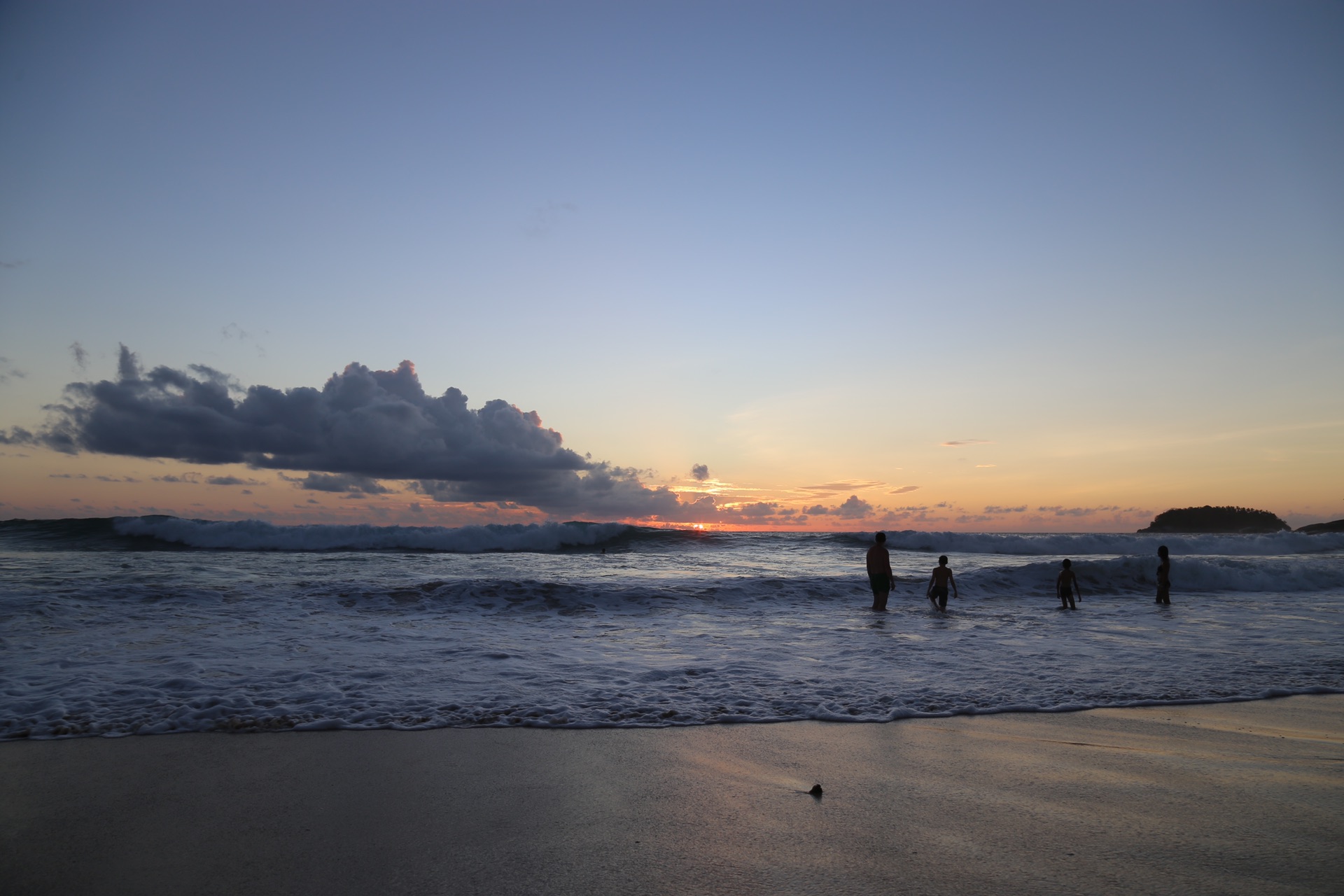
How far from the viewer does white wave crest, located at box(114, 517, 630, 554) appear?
3059 cm

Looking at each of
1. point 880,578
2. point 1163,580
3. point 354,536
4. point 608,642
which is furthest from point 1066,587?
point 354,536

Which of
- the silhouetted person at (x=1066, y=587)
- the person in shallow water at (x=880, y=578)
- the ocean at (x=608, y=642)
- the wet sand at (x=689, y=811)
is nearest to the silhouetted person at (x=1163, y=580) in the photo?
the ocean at (x=608, y=642)

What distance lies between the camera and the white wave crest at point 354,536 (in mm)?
30594

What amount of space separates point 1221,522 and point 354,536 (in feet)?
256

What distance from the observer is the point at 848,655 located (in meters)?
9.06

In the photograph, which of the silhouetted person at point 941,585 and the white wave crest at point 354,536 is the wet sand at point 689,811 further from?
the white wave crest at point 354,536

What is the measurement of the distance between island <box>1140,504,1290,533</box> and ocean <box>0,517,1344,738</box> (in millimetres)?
52008

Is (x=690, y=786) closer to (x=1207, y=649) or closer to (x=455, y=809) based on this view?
(x=455, y=809)

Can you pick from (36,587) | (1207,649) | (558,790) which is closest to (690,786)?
(558,790)

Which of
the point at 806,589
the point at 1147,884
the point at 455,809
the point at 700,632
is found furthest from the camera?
the point at 806,589

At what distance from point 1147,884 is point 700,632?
28.8ft

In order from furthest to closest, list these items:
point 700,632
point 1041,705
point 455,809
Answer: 1. point 700,632
2. point 1041,705
3. point 455,809

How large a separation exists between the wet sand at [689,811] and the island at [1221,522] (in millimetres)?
73173

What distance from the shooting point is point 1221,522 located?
65188mm
